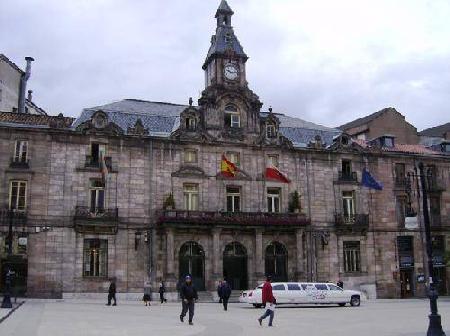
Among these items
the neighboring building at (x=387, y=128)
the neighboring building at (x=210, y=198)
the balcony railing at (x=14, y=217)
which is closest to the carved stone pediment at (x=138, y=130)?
the neighboring building at (x=210, y=198)

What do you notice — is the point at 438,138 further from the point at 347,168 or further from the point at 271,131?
the point at 271,131

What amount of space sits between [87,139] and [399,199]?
26.8m

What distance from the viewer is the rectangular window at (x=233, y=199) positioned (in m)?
44.9

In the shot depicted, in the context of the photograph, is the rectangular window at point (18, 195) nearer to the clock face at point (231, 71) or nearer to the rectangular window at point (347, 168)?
the clock face at point (231, 71)

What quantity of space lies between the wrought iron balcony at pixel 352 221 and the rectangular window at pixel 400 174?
5114mm

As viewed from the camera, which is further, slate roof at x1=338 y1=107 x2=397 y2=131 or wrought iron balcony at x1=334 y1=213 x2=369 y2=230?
slate roof at x1=338 y1=107 x2=397 y2=131

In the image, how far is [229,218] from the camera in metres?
42.5

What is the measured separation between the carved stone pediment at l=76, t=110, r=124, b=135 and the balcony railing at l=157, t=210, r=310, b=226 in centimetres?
698

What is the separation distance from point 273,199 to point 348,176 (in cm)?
728

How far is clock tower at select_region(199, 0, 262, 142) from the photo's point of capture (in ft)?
150

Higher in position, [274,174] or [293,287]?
[274,174]

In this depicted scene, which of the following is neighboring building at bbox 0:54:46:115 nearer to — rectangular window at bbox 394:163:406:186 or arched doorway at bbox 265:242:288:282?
arched doorway at bbox 265:242:288:282

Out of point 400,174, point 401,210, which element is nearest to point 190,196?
point 401,210

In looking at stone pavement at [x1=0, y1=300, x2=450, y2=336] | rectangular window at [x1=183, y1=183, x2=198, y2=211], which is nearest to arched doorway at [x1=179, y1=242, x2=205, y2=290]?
rectangular window at [x1=183, y1=183, x2=198, y2=211]
